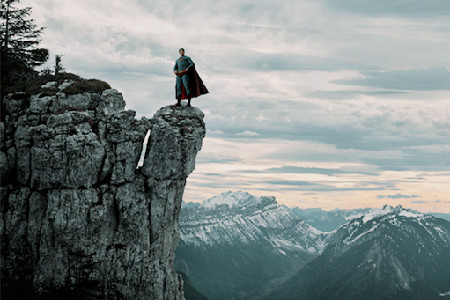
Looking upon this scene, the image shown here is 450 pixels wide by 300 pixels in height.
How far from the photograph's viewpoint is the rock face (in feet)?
179

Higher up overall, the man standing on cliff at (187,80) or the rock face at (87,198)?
the man standing on cliff at (187,80)

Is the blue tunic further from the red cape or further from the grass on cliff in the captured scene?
the grass on cliff

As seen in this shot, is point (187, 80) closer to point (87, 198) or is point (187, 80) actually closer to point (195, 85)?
point (195, 85)

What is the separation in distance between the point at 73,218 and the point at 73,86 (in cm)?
1780

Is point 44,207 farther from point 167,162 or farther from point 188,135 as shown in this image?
point 188,135

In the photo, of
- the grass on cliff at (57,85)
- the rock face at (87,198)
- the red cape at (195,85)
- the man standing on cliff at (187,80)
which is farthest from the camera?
the red cape at (195,85)

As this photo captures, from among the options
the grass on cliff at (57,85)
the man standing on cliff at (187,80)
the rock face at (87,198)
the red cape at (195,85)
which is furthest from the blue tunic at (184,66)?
the grass on cliff at (57,85)

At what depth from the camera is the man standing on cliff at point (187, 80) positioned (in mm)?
61281

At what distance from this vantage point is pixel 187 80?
202ft

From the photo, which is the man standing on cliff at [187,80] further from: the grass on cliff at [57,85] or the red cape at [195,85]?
the grass on cliff at [57,85]

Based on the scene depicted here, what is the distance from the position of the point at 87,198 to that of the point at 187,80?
19146 mm

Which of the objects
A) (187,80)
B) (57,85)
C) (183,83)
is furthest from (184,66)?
(57,85)

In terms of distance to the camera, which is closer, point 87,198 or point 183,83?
point 87,198

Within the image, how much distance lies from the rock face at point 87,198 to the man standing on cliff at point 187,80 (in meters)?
3.71
